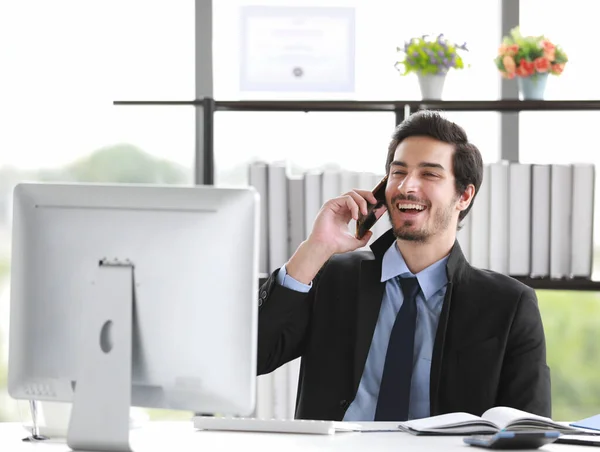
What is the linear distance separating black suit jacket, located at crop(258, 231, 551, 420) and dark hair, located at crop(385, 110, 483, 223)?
0.22 m

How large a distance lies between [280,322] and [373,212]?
444 mm

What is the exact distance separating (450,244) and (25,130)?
163cm

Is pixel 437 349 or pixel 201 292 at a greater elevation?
pixel 201 292

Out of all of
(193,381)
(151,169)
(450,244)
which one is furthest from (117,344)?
(151,169)

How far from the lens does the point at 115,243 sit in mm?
1604

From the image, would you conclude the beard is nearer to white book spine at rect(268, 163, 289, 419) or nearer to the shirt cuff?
the shirt cuff

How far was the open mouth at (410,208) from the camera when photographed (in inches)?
93.0

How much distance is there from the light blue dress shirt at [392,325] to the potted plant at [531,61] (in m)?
0.83

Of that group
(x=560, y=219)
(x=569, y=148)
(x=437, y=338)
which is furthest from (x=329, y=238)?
(x=569, y=148)

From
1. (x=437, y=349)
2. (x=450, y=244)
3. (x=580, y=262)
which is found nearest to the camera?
(x=437, y=349)

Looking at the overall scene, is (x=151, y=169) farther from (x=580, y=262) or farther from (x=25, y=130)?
(x=580, y=262)

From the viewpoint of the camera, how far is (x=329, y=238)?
94.2 inches

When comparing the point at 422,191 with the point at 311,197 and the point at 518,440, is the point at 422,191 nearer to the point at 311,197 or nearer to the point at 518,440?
the point at 311,197

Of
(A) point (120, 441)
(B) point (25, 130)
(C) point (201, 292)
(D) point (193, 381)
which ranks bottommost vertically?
(A) point (120, 441)
